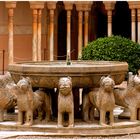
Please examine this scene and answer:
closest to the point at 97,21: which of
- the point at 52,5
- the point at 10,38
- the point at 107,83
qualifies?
the point at 52,5

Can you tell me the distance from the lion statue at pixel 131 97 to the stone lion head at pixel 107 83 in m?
0.72

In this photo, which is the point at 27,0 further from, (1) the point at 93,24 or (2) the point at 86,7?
(1) the point at 93,24

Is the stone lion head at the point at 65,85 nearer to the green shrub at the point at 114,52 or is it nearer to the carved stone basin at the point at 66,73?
the carved stone basin at the point at 66,73

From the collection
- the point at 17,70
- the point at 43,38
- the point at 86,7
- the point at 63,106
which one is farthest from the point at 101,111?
the point at 43,38

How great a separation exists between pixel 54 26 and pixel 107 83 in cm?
1827

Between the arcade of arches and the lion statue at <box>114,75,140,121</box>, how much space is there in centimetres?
1387

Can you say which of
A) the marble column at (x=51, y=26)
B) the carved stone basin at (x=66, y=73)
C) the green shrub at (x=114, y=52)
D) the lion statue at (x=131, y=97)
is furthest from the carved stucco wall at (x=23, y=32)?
the carved stone basin at (x=66, y=73)

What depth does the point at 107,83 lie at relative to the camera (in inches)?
453

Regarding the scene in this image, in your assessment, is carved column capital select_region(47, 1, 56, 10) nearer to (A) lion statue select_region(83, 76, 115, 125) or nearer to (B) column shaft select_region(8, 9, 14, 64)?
(B) column shaft select_region(8, 9, 14, 64)

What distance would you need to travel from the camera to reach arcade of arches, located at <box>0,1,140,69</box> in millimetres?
26406

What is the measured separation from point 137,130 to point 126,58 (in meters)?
9.13

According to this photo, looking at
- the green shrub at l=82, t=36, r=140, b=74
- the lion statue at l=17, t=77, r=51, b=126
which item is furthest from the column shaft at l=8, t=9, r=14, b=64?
the lion statue at l=17, t=77, r=51, b=126

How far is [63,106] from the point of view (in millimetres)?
11570

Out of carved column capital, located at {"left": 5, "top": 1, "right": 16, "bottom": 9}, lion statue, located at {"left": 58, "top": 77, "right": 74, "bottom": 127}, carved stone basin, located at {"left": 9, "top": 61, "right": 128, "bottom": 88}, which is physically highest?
carved column capital, located at {"left": 5, "top": 1, "right": 16, "bottom": 9}
